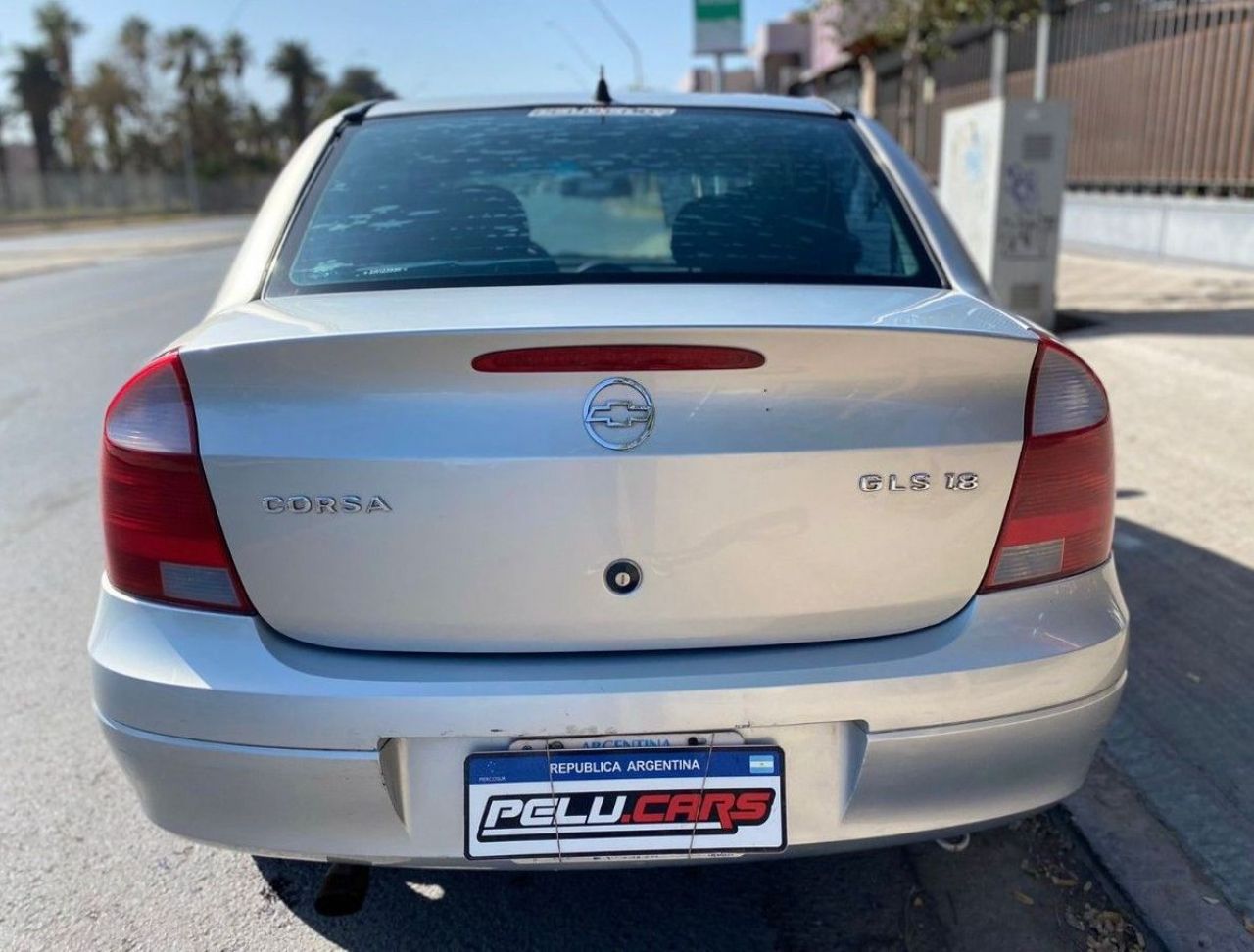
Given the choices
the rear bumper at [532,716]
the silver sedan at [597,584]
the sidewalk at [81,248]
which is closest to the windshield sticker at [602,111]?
the silver sedan at [597,584]

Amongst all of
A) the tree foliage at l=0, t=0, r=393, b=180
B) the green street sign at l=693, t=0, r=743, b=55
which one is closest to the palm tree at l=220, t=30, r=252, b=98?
the tree foliage at l=0, t=0, r=393, b=180

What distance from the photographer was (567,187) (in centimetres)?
304

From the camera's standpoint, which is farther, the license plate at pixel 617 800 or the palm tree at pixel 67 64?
the palm tree at pixel 67 64

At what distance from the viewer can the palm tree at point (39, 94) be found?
62.7m

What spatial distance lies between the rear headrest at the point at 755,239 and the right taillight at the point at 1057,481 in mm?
667

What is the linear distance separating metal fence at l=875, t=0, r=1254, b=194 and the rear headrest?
31.8ft

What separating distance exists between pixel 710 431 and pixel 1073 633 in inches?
29.6

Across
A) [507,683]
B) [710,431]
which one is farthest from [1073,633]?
[507,683]

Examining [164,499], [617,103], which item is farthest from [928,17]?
[164,499]

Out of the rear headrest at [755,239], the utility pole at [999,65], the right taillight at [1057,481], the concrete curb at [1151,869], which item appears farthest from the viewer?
the utility pole at [999,65]

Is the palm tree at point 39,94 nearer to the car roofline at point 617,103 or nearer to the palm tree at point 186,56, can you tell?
the palm tree at point 186,56

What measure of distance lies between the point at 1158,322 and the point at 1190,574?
17.5 feet

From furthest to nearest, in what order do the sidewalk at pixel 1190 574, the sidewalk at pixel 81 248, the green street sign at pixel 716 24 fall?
1. the sidewalk at pixel 81 248
2. the green street sign at pixel 716 24
3. the sidewalk at pixel 1190 574

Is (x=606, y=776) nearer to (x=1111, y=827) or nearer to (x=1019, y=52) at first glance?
(x=1111, y=827)
